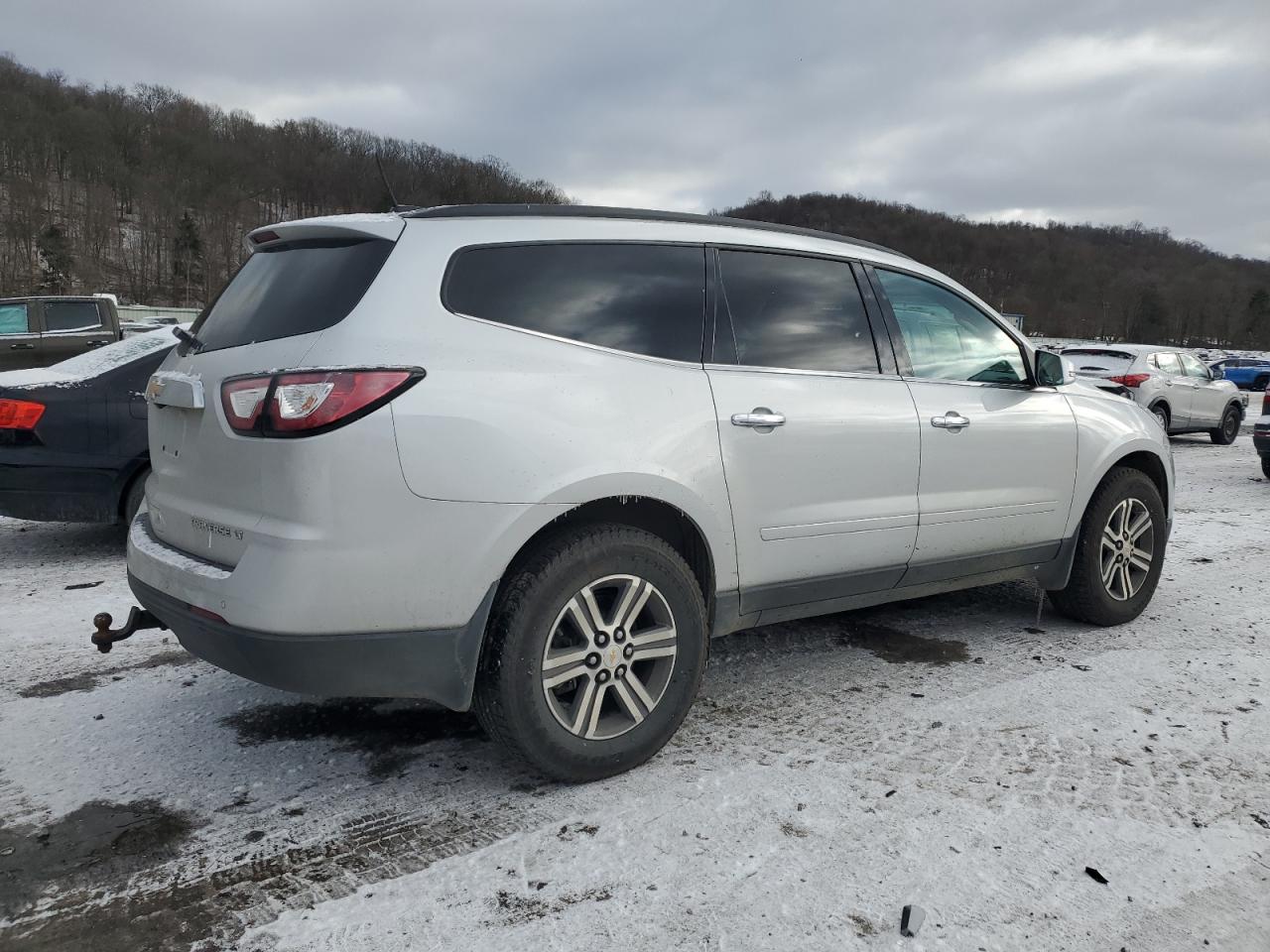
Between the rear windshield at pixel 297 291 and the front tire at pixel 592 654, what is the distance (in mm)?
917

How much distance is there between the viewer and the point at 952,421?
146 inches

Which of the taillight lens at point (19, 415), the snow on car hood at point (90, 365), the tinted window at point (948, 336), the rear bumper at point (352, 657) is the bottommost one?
the rear bumper at point (352, 657)

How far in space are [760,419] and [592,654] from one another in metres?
0.96

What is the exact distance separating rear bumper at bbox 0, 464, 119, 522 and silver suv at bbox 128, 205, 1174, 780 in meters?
2.73

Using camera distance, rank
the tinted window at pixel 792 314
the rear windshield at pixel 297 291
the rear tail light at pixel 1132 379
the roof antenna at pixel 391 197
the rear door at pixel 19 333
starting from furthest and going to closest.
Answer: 1. the rear tail light at pixel 1132 379
2. the rear door at pixel 19 333
3. the tinted window at pixel 792 314
4. the roof antenna at pixel 391 197
5. the rear windshield at pixel 297 291

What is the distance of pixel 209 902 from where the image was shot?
7.24ft

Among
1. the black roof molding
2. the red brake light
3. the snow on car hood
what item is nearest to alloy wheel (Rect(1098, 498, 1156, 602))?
the black roof molding

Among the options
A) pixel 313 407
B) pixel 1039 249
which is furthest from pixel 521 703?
pixel 1039 249

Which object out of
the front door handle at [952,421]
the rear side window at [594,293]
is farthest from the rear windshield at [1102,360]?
the rear side window at [594,293]

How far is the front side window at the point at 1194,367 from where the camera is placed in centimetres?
1528

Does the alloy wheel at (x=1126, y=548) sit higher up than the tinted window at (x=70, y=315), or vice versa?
the tinted window at (x=70, y=315)

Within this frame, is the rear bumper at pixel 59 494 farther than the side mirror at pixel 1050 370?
Yes

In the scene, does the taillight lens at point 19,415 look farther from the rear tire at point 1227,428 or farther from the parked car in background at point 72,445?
the rear tire at point 1227,428

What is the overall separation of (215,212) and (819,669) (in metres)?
93.6
